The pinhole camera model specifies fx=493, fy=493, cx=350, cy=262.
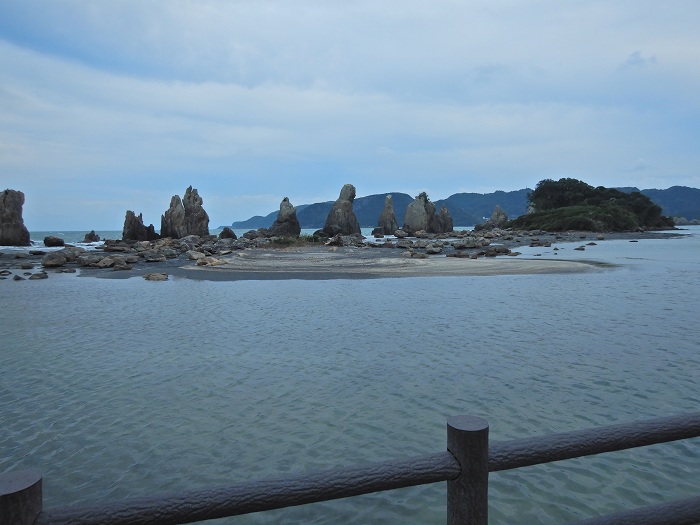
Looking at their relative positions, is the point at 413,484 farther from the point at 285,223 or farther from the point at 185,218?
the point at 185,218

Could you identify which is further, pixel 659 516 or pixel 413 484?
pixel 659 516

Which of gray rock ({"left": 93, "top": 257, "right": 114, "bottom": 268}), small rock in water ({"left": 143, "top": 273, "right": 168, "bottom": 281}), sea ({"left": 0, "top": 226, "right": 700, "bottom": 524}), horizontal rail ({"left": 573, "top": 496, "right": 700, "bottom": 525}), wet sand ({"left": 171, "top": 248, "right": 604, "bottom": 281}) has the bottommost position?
sea ({"left": 0, "top": 226, "right": 700, "bottom": 524})

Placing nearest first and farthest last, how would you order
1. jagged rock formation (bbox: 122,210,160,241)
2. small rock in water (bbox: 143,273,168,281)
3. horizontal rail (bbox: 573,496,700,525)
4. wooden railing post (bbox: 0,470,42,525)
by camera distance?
wooden railing post (bbox: 0,470,42,525), horizontal rail (bbox: 573,496,700,525), small rock in water (bbox: 143,273,168,281), jagged rock formation (bbox: 122,210,160,241)

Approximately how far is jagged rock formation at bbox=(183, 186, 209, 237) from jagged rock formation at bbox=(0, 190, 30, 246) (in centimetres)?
2678

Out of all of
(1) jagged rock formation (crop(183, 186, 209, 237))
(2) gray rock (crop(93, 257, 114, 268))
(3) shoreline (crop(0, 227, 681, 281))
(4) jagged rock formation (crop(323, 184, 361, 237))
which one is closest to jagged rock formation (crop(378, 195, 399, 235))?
(4) jagged rock formation (crop(323, 184, 361, 237))

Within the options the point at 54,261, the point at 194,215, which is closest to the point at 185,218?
the point at 194,215

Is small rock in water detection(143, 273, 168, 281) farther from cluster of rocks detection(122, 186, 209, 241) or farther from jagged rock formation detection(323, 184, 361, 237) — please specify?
jagged rock formation detection(323, 184, 361, 237)

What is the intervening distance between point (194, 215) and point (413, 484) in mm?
92385

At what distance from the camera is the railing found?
7.19 ft

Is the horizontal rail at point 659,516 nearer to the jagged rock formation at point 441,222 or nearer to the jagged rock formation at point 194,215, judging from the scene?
the jagged rock formation at point 194,215

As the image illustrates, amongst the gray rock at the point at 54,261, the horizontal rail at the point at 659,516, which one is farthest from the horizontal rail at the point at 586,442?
the gray rock at the point at 54,261

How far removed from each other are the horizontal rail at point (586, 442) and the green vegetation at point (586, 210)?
337 feet

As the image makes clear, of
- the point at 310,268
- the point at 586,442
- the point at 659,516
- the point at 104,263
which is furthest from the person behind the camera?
the point at 104,263

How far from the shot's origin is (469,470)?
2.70 metres
